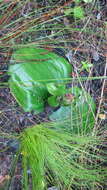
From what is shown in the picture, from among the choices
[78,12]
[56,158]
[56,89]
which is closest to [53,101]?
[56,89]

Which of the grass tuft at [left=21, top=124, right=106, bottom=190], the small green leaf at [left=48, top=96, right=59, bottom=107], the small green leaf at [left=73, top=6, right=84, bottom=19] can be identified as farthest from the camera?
the small green leaf at [left=73, top=6, right=84, bottom=19]

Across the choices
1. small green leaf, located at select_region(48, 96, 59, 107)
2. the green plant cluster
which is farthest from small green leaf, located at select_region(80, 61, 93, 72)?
small green leaf, located at select_region(48, 96, 59, 107)

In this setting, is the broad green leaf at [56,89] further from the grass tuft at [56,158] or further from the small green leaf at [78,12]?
the small green leaf at [78,12]

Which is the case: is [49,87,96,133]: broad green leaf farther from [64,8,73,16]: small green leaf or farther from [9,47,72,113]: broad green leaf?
[64,8,73,16]: small green leaf

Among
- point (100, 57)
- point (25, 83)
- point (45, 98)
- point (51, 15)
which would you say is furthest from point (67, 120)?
point (51, 15)

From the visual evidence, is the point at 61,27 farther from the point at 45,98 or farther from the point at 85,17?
the point at 45,98
